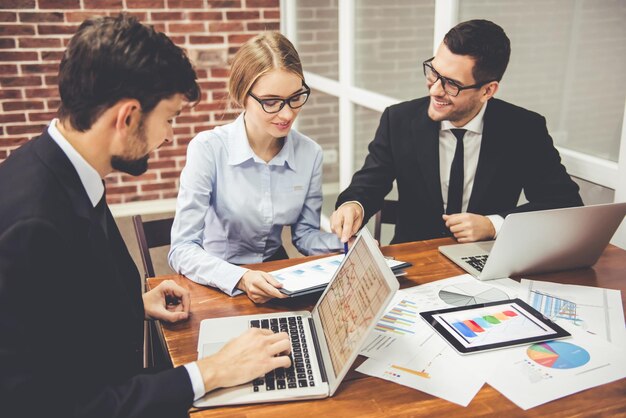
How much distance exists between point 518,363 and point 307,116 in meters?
3.23

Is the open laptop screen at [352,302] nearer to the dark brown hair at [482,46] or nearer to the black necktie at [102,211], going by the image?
the black necktie at [102,211]

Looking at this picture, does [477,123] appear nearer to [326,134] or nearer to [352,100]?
[352,100]

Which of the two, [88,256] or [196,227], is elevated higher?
[88,256]

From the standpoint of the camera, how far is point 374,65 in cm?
330

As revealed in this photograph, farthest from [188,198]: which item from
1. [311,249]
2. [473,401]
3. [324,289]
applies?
[473,401]

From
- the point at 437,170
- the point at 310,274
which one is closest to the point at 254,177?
the point at 310,274

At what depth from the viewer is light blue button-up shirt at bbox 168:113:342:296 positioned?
1770 millimetres

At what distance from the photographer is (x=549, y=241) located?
1475 mm

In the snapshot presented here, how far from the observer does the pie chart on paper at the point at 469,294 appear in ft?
4.57

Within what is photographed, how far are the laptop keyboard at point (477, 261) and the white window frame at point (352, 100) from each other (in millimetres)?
548

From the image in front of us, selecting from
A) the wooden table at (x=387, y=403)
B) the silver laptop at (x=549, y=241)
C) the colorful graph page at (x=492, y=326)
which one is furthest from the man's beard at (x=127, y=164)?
the silver laptop at (x=549, y=241)

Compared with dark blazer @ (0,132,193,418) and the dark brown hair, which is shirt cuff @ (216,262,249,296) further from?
the dark brown hair

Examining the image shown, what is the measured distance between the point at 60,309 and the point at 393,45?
262 centimetres

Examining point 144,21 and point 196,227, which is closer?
point 196,227
